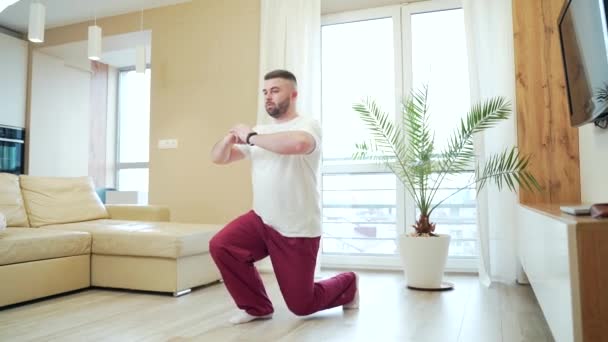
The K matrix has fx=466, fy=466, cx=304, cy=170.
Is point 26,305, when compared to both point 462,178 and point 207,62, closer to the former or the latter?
point 207,62

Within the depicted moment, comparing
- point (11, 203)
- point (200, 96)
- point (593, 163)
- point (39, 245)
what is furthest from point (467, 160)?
point (11, 203)

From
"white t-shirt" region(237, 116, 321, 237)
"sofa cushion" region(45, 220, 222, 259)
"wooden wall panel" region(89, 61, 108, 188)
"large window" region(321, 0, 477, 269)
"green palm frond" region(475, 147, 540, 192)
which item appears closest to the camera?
"white t-shirt" region(237, 116, 321, 237)

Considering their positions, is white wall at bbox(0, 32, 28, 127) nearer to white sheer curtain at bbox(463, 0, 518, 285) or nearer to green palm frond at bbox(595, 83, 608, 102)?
white sheer curtain at bbox(463, 0, 518, 285)

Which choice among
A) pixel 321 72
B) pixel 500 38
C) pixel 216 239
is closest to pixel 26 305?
pixel 216 239

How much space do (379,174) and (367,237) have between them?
58cm

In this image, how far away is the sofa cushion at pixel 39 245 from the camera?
2.55 metres

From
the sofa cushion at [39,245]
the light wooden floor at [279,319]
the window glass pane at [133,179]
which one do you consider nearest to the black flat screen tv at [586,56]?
the light wooden floor at [279,319]

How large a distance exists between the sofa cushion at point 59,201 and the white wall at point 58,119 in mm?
1853

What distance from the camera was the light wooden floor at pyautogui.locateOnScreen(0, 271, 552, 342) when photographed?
2.03m

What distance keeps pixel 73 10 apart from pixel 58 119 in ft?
4.65

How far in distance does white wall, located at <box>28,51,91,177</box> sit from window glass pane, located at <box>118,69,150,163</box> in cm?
78

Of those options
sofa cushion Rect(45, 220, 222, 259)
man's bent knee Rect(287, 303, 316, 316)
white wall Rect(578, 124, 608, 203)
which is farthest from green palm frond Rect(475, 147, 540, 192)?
sofa cushion Rect(45, 220, 222, 259)

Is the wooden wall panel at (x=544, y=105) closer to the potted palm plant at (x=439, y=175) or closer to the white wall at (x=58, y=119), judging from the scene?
the potted palm plant at (x=439, y=175)

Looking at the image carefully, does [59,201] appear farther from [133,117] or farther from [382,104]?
[133,117]
